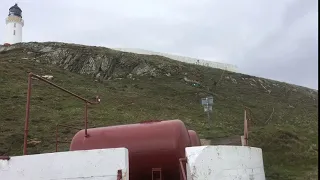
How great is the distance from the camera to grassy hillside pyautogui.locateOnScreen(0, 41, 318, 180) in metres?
14.6

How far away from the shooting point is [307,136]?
1588 cm

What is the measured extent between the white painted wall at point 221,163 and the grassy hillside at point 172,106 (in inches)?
157

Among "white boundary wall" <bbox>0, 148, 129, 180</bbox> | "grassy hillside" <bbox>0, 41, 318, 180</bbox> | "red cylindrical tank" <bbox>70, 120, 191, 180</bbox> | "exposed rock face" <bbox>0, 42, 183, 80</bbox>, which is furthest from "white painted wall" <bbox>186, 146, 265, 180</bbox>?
"exposed rock face" <bbox>0, 42, 183, 80</bbox>

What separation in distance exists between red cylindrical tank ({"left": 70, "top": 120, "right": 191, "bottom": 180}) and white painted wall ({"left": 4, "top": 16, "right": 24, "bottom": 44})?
59.1 meters

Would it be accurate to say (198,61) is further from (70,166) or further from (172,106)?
(70,166)

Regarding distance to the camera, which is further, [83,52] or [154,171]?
[83,52]

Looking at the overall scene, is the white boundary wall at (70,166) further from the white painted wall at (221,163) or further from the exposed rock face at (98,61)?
the exposed rock face at (98,61)

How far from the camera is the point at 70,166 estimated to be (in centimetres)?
717

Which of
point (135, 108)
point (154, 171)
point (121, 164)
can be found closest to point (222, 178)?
point (154, 171)

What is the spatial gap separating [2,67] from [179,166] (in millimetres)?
29995

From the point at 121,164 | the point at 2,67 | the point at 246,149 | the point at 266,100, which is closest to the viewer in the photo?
the point at 121,164

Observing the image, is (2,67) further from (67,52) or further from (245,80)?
(245,80)

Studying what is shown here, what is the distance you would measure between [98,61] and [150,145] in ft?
113

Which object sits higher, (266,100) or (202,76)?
(202,76)
